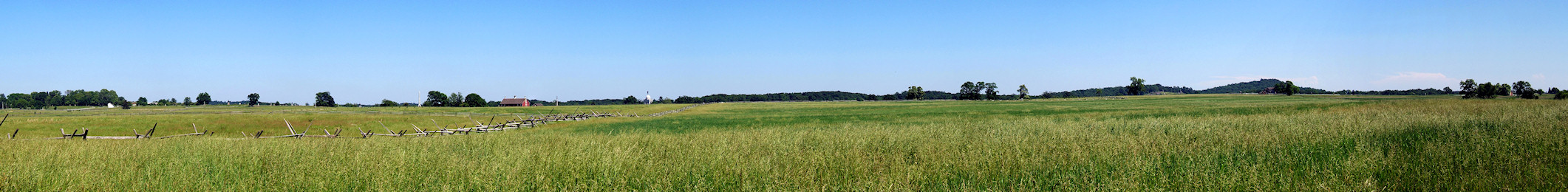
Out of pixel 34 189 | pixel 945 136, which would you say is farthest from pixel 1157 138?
pixel 34 189

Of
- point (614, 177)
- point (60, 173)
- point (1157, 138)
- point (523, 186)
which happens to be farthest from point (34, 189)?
point (1157, 138)

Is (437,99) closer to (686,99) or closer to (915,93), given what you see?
(686,99)

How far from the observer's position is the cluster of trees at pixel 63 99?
138375 millimetres

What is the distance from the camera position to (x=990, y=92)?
16038 centimetres

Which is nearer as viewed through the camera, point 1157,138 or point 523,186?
point 523,186

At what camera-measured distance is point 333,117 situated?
160ft

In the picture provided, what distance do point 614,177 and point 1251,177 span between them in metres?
5.97

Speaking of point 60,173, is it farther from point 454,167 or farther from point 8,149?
point 8,149

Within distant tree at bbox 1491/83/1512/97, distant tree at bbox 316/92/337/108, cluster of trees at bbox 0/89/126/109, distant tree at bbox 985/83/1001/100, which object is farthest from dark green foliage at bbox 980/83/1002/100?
cluster of trees at bbox 0/89/126/109

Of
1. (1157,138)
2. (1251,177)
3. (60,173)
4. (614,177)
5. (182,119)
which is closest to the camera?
(1251,177)

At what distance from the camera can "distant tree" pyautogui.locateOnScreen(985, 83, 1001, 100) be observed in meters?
156

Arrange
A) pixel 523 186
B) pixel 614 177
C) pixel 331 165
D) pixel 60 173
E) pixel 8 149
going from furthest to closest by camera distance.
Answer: pixel 8 149, pixel 331 165, pixel 60 173, pixel 614 177, pixel 523 186

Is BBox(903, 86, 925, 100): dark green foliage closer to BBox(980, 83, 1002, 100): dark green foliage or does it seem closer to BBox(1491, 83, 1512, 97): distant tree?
BBox(980, 83, 1002, 100): dark green foliage

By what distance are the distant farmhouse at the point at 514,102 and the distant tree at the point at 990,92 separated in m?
96.1
